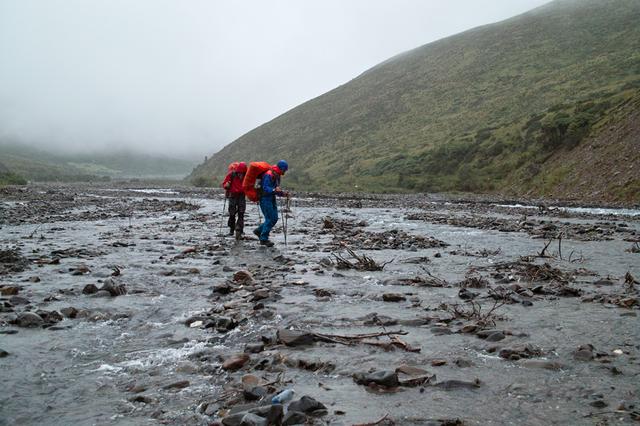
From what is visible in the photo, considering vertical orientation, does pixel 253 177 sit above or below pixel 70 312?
above

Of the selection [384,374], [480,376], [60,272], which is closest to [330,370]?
[384,374]

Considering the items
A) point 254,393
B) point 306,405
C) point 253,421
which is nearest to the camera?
point 253,421

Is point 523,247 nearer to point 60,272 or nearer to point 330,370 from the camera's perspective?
point 330,370

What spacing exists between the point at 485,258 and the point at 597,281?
3.39m

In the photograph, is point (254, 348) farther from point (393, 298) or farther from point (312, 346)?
point (393, 298)

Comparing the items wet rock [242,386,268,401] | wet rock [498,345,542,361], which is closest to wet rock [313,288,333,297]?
wet rock [498,345,542,361]

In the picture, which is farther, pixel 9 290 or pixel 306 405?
pixel 9 290

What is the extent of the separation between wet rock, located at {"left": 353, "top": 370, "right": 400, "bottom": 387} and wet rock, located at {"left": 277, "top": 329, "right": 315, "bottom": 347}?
48.8 inches

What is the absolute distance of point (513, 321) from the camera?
7293 mm

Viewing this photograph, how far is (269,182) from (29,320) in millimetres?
9645

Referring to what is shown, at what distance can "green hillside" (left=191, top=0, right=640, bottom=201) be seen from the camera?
4847 centimetres

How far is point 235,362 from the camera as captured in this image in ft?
18.6

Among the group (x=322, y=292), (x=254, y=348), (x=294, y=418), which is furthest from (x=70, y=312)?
(x=294, y=418)

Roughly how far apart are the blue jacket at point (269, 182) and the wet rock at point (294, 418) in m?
12.0
